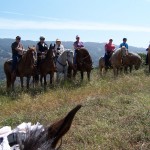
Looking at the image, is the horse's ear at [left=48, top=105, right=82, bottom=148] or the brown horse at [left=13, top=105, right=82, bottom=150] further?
the horse's ear at [left=48, top=105, right=82, bottom=148]

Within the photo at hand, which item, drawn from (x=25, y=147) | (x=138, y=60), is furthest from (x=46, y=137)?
(x=138, y=60)

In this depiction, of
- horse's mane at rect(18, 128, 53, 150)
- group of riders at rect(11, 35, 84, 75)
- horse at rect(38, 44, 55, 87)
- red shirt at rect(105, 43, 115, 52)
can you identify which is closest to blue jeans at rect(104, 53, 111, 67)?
red shirt at rect(105, 43, 115, 52)

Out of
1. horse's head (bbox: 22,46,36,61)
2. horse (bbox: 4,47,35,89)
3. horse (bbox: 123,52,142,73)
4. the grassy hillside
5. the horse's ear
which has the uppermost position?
the horse's ear

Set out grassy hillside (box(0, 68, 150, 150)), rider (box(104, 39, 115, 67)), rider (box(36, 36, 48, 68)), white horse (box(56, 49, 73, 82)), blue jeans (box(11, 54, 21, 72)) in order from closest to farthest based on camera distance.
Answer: grassy hillside (box(0, 68, 150, 150)) → rider (box(36, 36, 48, 68)) → blue jeans (box(11, 54, 21, 72)) → white horse (box(56, 49, 73, 82)) → rider (box(104, 39, 115, 67))

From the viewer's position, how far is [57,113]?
9.06 m

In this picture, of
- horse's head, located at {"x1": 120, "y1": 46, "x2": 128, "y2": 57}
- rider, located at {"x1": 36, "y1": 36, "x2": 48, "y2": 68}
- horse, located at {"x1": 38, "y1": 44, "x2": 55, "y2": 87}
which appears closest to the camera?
rider, located at {"x1": 36, "y1": 36, "x2": 48, "y2": 68}

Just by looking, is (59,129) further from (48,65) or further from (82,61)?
(82,61)

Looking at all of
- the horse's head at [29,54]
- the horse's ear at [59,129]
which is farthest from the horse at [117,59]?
the horse's ear at [59,129]

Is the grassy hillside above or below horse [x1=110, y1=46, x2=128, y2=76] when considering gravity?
above

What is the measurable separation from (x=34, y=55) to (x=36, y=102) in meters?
6.65

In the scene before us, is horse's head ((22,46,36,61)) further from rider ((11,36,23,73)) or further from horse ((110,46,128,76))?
horse ((110,46,128,76))

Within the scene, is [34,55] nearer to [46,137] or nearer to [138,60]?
[138,60]

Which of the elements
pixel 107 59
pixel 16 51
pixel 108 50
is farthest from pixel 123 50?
pixel 16 51

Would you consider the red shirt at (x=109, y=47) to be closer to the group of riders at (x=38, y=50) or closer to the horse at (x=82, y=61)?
the horse at (x=82, y=61)
